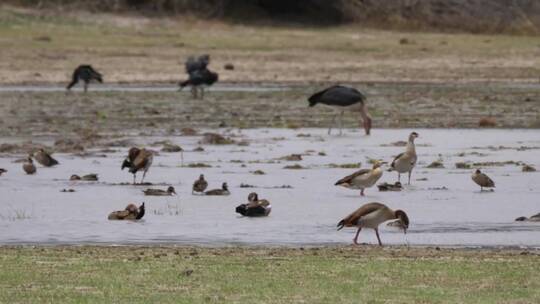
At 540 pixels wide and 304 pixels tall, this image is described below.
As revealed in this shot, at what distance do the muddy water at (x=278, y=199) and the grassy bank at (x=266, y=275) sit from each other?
1.20 metres

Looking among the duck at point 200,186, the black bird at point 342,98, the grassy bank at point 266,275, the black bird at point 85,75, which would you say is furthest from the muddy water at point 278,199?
the black bird at point 85,75

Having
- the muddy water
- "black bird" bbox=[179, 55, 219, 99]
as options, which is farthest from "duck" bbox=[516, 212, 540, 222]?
"black bird" bbox=[179, 55, 219, 99]

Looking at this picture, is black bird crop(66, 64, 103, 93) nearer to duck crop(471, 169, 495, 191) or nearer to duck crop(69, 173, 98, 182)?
duck crop(69, 173, 98, 182)

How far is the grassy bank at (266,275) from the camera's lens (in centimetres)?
962

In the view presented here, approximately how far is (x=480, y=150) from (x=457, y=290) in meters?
13.0

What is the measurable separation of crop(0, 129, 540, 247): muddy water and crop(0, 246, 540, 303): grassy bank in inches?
47.3

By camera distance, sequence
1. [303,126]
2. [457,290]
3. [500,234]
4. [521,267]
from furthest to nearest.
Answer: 1. [303,126]
2. [500,234]
3. [521,267]
4. [457,290]

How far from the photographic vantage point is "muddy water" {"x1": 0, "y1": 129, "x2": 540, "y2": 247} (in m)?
13.7

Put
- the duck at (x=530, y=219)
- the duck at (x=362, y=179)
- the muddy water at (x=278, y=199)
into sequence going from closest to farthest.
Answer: the muddy water at (x=278, y=199) < the duck at (x=530, y=219) < the duck at (x=362, y=179)

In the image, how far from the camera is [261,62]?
4306 cm

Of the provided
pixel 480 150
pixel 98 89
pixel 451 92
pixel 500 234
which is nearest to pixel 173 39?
pixel 98 89

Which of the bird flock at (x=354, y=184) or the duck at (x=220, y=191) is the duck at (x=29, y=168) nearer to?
the bird flock at (x=354, y=184)

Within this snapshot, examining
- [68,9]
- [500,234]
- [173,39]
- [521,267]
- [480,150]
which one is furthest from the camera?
[68,9]

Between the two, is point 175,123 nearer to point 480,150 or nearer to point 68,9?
point 480,150
